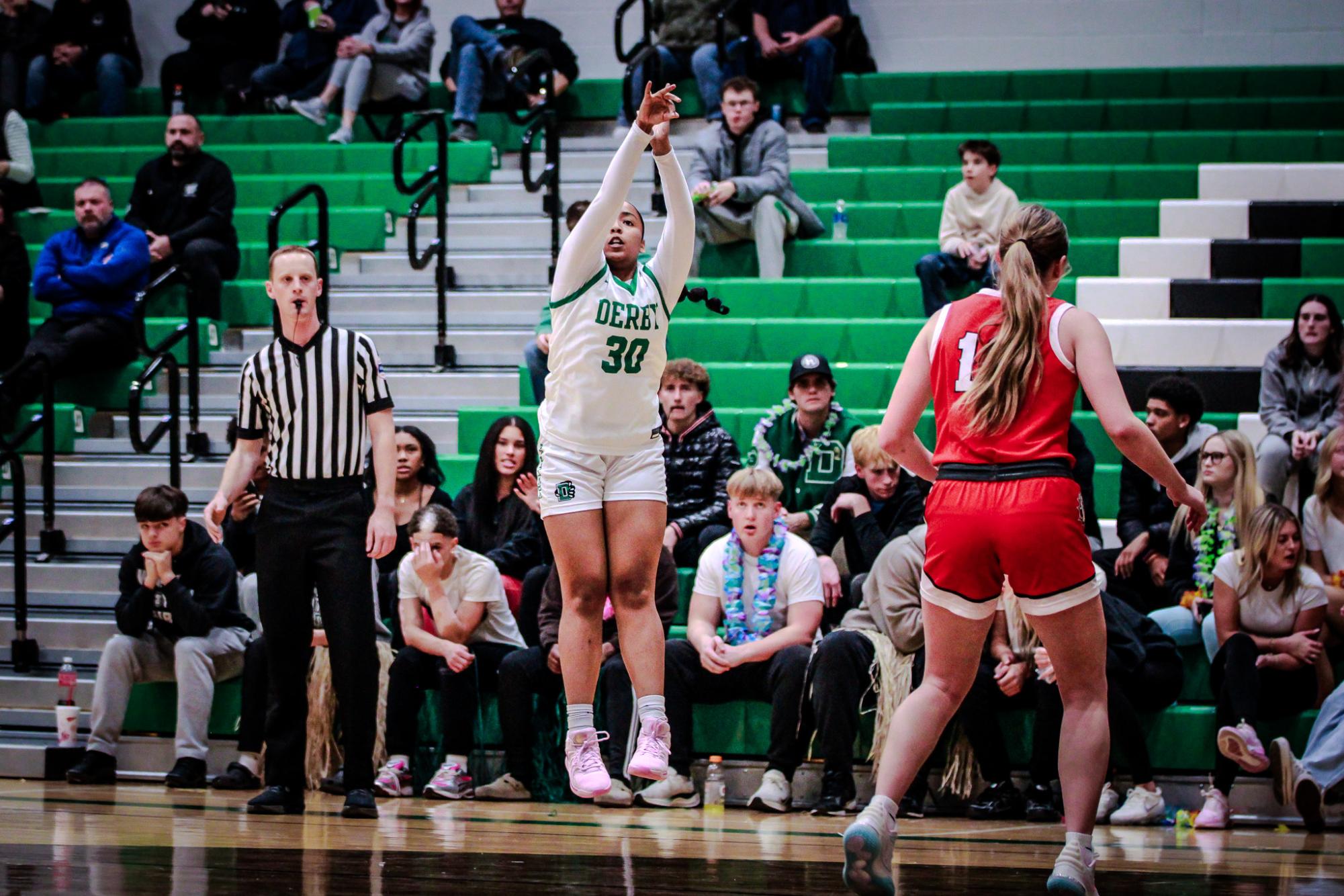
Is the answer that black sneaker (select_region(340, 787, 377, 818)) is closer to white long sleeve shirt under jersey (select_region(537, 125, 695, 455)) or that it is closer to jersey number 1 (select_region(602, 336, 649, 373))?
white long sleeve shirt under jersey (select_region(537, 125, 695, 455))

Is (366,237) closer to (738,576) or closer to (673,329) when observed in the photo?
(673,329)

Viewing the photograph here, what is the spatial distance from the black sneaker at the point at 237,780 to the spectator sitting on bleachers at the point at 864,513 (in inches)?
93.4

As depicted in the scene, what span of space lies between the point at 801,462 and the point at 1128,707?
179cm

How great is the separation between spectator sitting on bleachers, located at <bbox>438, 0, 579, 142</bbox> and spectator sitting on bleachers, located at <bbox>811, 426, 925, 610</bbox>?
14.1 ft

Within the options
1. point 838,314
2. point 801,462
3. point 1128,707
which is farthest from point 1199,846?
point 838,314

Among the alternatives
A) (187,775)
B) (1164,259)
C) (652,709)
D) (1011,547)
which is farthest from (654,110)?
(1164,259)

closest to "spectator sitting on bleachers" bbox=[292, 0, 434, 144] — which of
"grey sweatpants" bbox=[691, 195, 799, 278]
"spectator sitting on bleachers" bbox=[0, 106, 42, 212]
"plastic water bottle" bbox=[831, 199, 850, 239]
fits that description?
A: "spectator sitting on bleachers" bbox=[0, 106, 42, 212]

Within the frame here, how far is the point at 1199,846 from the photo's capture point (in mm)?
5141

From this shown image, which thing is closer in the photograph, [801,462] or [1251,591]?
[1251,591]

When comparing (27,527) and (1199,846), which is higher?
(27,527)

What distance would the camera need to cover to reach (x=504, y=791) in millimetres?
6172

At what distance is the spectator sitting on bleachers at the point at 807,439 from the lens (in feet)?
22.7

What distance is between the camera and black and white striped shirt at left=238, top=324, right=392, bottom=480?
5.18 metres

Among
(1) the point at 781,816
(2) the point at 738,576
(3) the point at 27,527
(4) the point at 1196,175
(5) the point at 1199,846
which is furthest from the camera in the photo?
(4) the point at 1196,175
